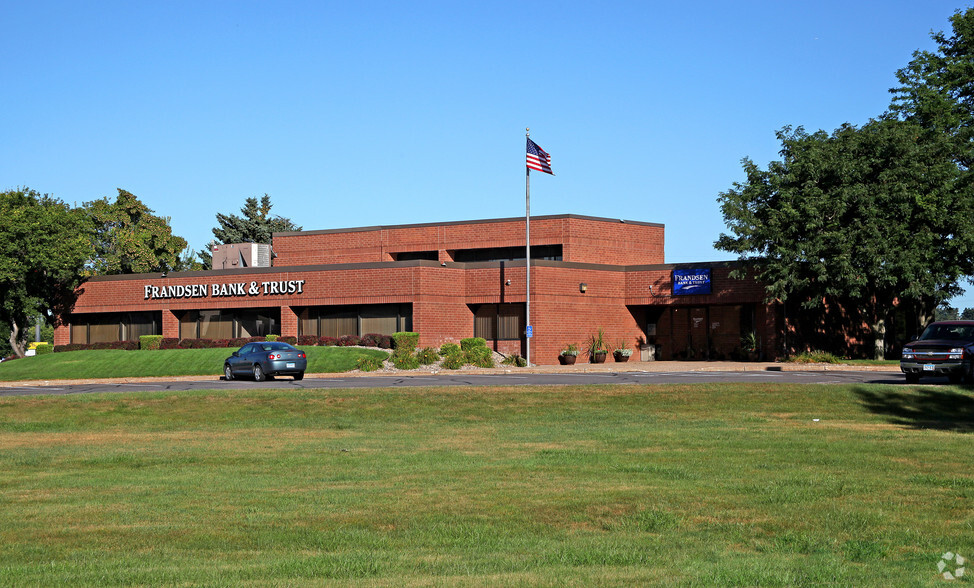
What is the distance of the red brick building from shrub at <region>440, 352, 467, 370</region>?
3.48 meters

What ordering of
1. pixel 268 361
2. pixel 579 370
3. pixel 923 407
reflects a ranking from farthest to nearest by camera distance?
pixel 579 370 → pixel 268 361 → pixel 923 407

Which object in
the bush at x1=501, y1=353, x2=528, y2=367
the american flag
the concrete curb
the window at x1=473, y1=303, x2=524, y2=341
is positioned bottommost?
the concrete curb

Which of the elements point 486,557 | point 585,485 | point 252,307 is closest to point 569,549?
point 486,557

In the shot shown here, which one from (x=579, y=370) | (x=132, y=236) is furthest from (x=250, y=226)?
(x=579, y=370)

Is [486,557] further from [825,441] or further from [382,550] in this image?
[825,441]

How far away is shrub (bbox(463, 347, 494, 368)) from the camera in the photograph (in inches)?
1740

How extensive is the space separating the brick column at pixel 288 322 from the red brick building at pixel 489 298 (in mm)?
55

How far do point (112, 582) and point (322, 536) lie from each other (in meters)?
2.16

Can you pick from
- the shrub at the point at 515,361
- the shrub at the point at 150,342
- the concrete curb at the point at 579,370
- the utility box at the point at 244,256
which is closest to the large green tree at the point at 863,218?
the concrete curb at the point at 579,370

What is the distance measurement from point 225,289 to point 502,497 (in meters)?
42.4

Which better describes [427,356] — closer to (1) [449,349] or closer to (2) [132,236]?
(1) [449,349]

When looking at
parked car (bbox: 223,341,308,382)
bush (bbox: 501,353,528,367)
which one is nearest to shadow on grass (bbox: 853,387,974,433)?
parked car (bbox: 223,341,308,382)

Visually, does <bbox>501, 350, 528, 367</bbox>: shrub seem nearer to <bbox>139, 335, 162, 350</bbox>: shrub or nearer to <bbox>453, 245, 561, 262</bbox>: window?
<bbox>453, 245, 561, 262</bbox>: window

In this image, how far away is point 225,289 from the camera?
51.3m
